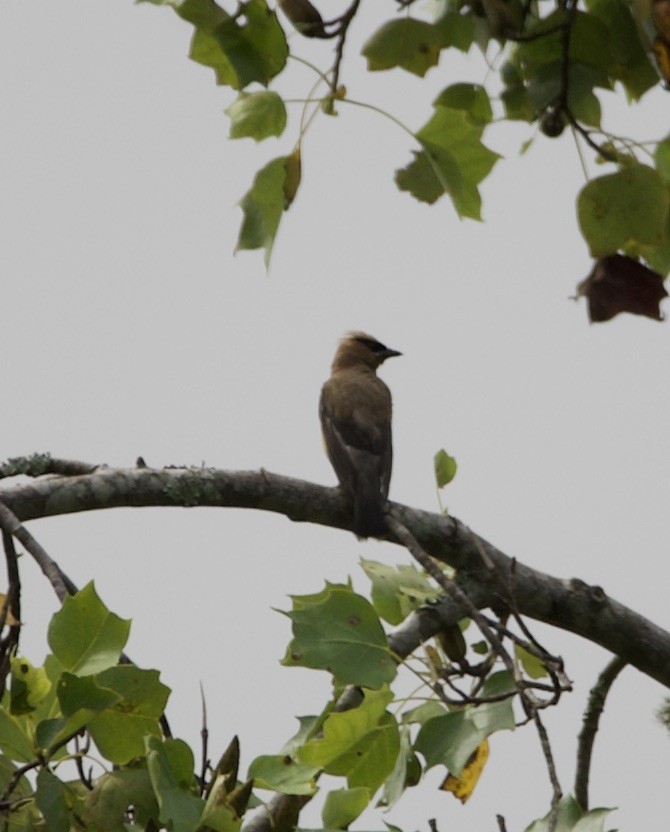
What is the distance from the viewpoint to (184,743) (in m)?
2.43

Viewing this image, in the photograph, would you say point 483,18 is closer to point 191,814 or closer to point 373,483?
point 191,814

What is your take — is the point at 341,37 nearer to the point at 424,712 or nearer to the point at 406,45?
the point at 406,45

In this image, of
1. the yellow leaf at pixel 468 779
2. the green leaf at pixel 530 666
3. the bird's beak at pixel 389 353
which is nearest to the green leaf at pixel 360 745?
the yellow leaf at pixel 468 779

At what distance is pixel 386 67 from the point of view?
2930 mm

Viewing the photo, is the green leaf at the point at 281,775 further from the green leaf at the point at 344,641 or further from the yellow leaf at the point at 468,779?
the yellow leaf at the point at 468,779

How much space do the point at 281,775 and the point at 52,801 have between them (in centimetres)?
44

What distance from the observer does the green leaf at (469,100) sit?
124 inches

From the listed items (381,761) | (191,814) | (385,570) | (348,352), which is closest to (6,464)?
(385,570)

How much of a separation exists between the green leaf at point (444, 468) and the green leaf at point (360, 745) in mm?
1194

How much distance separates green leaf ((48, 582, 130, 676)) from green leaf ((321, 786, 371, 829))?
540 millimetres

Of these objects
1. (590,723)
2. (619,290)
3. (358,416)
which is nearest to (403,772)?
(619,290)

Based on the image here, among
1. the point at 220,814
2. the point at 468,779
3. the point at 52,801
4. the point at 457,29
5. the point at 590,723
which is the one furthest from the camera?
the point at 590,723

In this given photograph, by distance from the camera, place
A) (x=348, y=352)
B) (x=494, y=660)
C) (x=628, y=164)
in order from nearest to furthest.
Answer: (x=628, y=164) < (x=494, y=660) < (x=348, y=352)

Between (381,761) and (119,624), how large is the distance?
0.74 m
